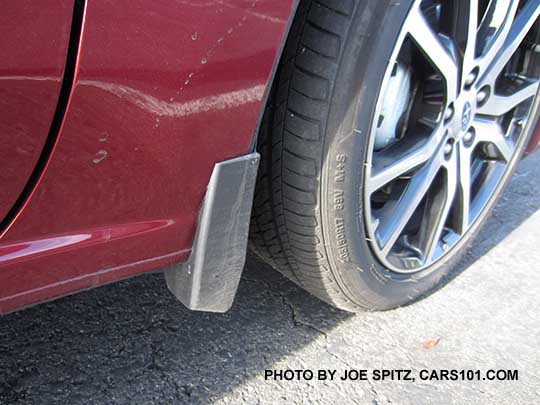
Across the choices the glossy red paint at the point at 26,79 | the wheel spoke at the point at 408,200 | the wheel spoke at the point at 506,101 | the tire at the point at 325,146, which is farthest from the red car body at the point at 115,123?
the wheel spoke at the point at 506,101

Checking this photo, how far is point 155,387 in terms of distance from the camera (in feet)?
5.08

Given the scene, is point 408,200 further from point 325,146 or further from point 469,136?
point 325,146

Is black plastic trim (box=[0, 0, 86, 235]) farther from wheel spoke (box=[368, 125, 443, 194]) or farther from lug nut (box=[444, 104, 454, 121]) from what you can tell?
lug nut (box=[444, 104, 454, 121])

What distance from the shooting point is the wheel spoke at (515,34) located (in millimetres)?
1771

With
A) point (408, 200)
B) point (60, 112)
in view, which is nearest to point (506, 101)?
point (408, 200)

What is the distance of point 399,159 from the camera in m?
1.63

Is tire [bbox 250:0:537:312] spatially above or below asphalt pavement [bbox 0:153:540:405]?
above

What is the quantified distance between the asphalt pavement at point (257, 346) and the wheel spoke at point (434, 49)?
0.70 meters

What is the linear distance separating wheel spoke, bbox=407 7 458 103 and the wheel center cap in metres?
0.10

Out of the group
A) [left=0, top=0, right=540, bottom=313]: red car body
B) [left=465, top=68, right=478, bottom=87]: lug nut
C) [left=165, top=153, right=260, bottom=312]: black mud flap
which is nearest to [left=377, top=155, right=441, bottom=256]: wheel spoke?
[left=465, top=68, right=478, bottom=87]: lug nut

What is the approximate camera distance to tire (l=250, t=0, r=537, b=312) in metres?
1.30

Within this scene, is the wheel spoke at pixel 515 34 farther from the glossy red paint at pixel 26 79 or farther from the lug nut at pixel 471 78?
the glossy red paint at pixel 26 79

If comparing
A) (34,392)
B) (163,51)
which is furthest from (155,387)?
(163,51)

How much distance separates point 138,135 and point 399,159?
0.78 meters
